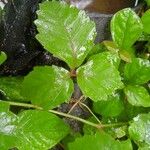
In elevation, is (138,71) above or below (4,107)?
below

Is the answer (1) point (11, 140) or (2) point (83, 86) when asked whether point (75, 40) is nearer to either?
(2) point (83, 86)

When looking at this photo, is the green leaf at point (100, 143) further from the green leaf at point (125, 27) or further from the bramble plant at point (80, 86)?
the green leaf at point (125, 27)

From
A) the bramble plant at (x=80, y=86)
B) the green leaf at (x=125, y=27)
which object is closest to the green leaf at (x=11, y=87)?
the bramble plant at (x=80, y=86)

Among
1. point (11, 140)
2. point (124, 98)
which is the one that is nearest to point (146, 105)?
point (124, 98)

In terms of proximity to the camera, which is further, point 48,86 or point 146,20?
point 146,20

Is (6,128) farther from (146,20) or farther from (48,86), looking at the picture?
(146,20)

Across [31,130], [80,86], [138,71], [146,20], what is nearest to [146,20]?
[146,20]
